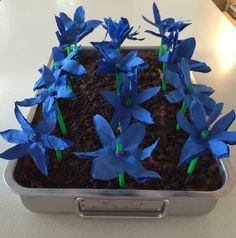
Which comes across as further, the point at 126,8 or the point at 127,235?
the point at 126,8

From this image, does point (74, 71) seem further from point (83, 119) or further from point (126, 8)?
point (126, 8)

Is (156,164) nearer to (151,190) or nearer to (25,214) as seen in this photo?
(151,190)

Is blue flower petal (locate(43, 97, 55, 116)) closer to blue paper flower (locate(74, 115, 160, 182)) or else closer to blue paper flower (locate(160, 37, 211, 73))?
blue paper flower (locate(74, 115, 160, 182))

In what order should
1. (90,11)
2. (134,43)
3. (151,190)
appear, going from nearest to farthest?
1. (151,190)
2. (134,43)
3. (90,11)

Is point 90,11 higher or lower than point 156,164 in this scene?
higher

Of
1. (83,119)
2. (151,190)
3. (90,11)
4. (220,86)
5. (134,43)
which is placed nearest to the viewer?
(151,190)

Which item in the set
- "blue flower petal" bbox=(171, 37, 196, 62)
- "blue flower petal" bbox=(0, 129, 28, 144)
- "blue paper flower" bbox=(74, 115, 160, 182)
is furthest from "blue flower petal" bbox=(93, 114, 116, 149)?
"blue flower petal" bbox=(171, 37, 196, 62)

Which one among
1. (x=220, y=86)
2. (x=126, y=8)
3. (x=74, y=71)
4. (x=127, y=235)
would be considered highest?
(x=126, y=8)

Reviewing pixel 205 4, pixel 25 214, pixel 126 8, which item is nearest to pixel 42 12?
pixel 126 8
